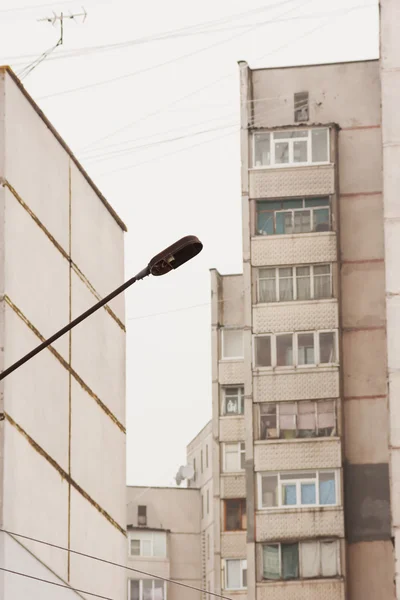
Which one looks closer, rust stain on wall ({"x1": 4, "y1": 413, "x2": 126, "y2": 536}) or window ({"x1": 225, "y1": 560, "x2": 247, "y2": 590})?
rust stain on wall ({"x1": 4, "y1": 413, "x2": 126, "y2": 536})

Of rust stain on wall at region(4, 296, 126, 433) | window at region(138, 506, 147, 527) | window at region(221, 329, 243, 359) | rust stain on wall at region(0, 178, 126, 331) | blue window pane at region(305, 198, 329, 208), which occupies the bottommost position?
rust stain on wall at region(4, 296, 126, 433)

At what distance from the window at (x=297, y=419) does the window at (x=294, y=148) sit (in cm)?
849

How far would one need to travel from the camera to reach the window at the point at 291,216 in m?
57.4

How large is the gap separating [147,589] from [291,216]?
41516 mm

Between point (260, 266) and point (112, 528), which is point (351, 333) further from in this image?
point (112, 528)

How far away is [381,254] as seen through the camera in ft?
187

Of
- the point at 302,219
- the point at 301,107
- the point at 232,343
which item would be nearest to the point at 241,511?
the point at 232,343

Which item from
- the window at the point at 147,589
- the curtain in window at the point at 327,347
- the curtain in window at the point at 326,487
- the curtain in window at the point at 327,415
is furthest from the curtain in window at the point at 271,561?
the window at the point at 147,589

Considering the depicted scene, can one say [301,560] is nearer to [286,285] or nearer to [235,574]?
[286,285]

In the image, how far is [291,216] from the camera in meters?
57.4

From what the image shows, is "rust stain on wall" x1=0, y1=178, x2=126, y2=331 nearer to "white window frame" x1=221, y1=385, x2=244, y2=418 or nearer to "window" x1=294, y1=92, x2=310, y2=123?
"window" x1=294, y1=92, x2=310, y2=123

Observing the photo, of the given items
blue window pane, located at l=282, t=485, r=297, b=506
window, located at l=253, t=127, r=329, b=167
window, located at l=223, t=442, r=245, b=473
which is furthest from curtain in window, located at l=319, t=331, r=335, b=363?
window, located at l=223, t=442, r=245, b=473

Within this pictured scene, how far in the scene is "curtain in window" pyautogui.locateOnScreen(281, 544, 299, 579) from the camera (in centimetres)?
5431

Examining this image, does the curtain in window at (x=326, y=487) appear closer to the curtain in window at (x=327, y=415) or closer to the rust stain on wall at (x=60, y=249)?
the curtain in window at (x=327, y=415)
